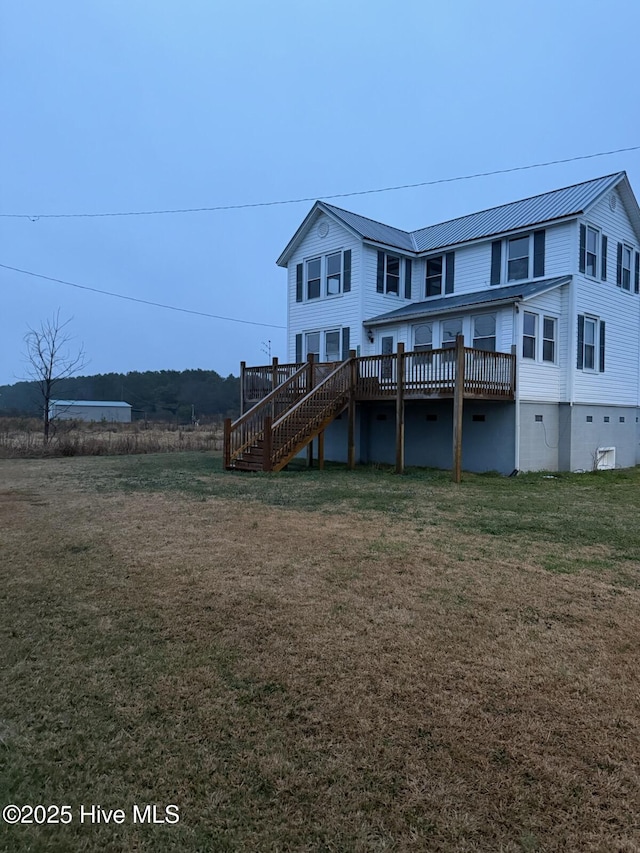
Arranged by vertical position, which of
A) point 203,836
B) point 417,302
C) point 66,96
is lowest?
point 203,836

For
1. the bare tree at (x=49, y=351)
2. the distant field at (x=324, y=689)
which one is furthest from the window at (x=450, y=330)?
the bare tree at (x=49, y=351)

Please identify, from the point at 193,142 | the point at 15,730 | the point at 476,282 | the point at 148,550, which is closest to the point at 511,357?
the point at 476,282

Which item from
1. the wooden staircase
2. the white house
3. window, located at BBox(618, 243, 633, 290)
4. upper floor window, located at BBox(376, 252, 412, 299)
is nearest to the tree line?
the white house

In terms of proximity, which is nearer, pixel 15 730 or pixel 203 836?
pixel 203 836

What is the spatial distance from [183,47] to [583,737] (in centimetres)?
3193

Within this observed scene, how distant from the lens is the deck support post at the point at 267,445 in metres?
12.7

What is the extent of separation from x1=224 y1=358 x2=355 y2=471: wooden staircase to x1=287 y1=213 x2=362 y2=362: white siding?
2846 mm

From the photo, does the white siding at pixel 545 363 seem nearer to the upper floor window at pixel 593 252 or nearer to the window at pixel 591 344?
the window at pixel 591 344

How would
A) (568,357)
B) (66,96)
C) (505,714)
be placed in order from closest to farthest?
(505,714) < (568,357) < (66,96)

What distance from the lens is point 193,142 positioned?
132 feet

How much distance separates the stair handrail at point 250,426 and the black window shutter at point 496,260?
6144 mm

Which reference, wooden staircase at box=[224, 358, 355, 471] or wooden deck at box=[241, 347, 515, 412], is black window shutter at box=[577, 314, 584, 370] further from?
wooden staircase at box=[224, 358, 355, 471]

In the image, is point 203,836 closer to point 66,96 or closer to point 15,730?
point 15,730

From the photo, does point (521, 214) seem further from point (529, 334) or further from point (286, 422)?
point (286, 422)
